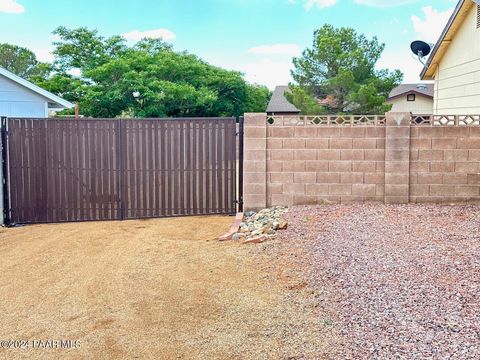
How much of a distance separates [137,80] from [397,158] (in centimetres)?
1475

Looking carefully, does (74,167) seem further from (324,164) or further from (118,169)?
(324,164)

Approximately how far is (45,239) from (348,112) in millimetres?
16091

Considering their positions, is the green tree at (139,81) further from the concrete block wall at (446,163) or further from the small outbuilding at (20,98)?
the concrete block wall at (446,163)

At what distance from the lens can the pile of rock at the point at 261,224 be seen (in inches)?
241

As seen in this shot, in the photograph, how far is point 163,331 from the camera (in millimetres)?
3518

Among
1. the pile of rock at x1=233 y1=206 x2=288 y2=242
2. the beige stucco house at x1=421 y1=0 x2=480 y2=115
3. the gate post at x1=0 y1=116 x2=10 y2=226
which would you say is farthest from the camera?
the beige stucco house at x1=421 y1=0 x2=480 y2=115

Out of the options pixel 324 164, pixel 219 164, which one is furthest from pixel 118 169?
pixel 324 164

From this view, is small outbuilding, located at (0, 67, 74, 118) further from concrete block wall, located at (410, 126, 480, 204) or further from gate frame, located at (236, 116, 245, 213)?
concrete block wall, located at (410, 126, 480, 204)

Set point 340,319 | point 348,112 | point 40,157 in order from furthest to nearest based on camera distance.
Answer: point 348,112 < point 40,157 < point 340,319

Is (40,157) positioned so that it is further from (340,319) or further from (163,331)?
(340,319)

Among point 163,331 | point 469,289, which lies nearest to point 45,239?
point 163,331

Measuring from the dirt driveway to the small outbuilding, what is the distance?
760 cm

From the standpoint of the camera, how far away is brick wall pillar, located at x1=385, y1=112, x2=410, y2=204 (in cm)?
715

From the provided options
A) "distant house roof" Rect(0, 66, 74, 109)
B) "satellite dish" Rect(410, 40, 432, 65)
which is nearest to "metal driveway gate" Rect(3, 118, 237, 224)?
"satellite dish" Rect(410, 40, 432, 65)
